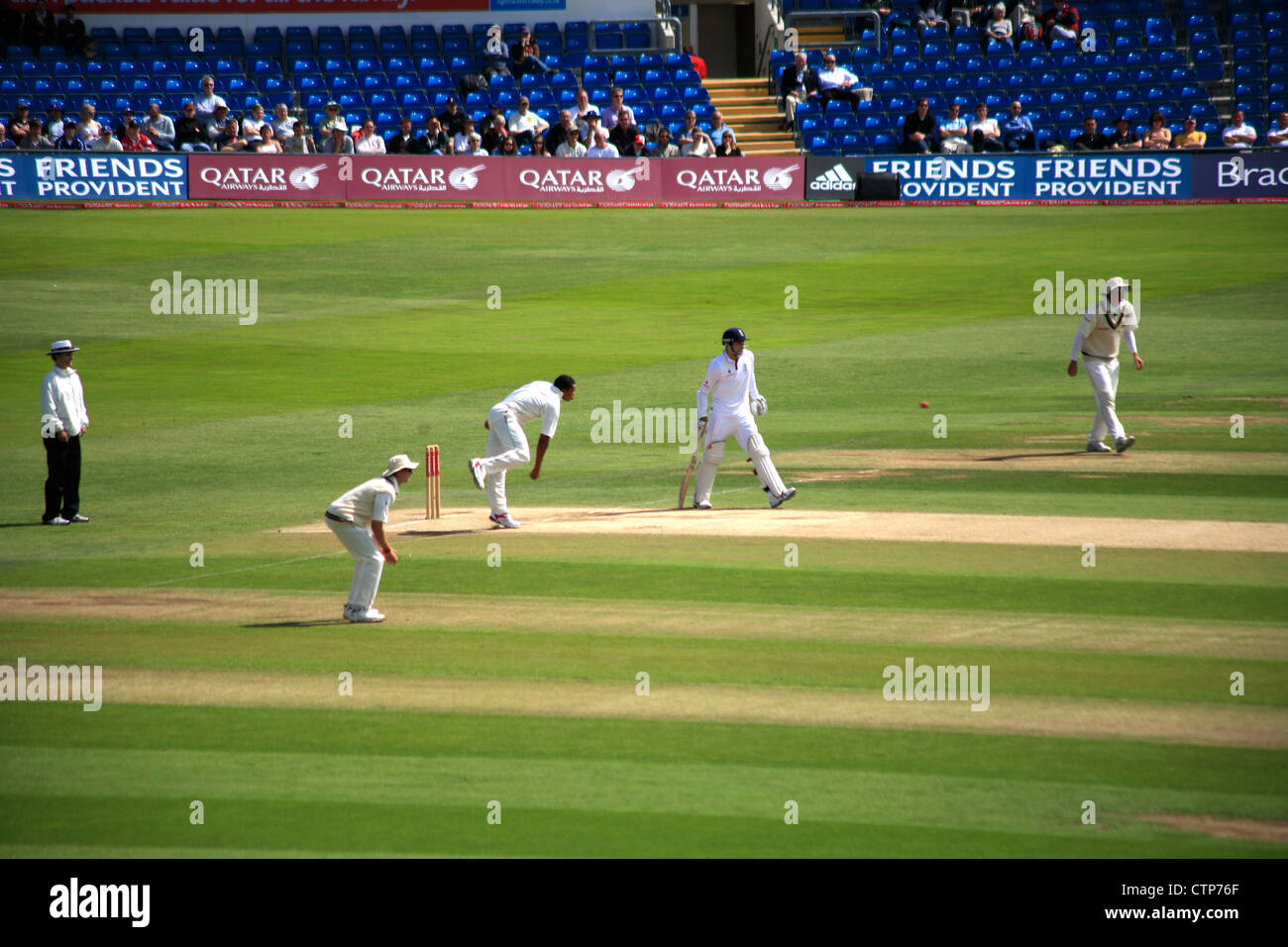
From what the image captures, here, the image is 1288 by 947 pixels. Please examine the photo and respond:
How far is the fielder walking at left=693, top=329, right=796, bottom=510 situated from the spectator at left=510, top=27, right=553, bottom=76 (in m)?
32.7

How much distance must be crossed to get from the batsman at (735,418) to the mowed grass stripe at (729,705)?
636 centimetres

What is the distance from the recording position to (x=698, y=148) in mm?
43250

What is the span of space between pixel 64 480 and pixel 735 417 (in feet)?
26.4

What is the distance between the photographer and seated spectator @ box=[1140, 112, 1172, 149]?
4194 cm

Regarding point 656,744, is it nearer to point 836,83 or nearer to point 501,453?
point 501,453

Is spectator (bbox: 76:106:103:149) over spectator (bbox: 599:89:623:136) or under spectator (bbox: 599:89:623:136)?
A: under

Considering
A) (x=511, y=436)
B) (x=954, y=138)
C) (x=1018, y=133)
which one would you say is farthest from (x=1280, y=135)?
Answer: (x=511, y=436)

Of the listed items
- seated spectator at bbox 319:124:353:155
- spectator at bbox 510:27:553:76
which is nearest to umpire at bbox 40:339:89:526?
seated spectator at bbox 319:124:353:155

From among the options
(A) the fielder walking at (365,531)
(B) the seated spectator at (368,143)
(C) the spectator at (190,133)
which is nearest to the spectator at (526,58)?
(B) the seated spectator at (368,143)

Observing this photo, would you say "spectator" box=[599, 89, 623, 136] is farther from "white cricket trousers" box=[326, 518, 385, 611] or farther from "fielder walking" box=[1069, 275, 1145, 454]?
"white cricket trousers" box=[326, 518, 385, 611]

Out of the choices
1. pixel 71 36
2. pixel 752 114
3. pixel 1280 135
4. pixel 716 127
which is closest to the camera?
pixel 1280 135

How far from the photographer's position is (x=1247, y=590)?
1330 centimetres
